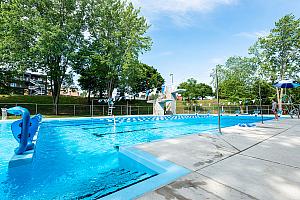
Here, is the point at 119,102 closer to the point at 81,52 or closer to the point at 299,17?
the point at 81,52

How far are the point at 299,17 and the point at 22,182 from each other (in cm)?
2746

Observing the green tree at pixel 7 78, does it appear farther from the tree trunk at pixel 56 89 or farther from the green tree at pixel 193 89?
the green tree at pixel 193 89

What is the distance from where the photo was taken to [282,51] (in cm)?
2011

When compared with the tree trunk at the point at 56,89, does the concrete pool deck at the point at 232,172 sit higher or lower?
lower

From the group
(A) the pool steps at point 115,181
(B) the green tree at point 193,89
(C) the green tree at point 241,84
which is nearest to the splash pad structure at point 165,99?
(C) the green tree at point 241,84

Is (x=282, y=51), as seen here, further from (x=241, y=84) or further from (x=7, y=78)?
(x=7, y=78)

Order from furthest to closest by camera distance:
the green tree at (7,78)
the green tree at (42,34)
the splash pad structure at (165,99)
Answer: the splash pad structure at (165,99)
the green tree at (7,78)
the green tree at (42,34)

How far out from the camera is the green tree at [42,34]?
44.2 ft

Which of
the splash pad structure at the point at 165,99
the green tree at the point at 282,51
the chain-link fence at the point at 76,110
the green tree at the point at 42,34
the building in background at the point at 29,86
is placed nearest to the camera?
the green tree at the point at 42,34

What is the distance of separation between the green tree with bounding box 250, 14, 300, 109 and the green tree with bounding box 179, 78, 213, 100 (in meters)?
13.1

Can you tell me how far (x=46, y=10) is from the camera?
620 inches

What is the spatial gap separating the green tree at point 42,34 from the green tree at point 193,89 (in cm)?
2185

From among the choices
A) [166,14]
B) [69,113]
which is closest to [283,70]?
[166,14]

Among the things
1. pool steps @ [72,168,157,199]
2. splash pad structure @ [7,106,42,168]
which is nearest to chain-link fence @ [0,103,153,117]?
splash pad structure @ [7,106,42,168]
